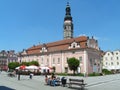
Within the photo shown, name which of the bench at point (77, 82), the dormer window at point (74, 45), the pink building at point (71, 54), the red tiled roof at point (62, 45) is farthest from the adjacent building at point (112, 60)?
the bench at point (77, 82)

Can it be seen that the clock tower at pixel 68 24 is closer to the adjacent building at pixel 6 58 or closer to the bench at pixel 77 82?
the adjacent building at pixel 6 58

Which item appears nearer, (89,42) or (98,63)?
(89,42)

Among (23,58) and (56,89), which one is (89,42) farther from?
(56,89)

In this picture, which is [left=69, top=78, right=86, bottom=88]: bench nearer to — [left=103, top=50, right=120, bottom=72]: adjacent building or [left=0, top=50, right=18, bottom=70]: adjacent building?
[left=103, top=50, right=120, bottom=72]: adjacent building

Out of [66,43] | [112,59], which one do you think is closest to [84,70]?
[66,43]

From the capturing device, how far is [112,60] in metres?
103

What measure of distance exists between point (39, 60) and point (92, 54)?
21.4 m

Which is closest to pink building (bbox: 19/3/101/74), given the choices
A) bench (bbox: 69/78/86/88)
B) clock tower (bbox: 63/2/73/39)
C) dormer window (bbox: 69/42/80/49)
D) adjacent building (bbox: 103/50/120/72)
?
dormer window (bbox: 69/42/80/49)

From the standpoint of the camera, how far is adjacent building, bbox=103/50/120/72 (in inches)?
3936

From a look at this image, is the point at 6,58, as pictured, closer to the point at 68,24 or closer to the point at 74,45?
the point at 68,24

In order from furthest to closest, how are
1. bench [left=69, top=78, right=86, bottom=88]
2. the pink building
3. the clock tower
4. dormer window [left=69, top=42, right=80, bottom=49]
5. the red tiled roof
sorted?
the clock tower
dormer window [left=69, top=42, right=80, bottom=49]
the red tiled roof
the pink building
bench [left=69, top=78, right=86, bottom=88]

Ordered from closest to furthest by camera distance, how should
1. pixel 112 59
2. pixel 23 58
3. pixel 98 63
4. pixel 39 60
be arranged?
pixel 98 63 → pixel 39 60 → pixel 23 58 → pixel 112 59

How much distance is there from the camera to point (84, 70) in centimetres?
6194

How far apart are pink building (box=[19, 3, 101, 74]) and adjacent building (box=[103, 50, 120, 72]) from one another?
3368cm
